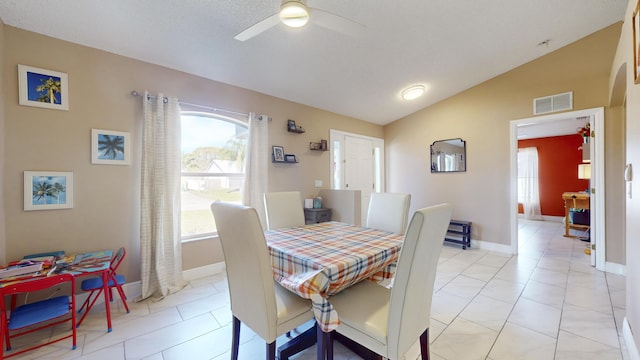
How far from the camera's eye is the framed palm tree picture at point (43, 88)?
2092mm

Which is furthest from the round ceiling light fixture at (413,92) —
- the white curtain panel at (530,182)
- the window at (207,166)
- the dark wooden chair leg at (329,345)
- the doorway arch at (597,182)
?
the white curtain panel at (530,182)

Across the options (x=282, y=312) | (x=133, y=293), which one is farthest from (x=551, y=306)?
(x=133, y=293)

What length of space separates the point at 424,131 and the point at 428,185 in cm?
103

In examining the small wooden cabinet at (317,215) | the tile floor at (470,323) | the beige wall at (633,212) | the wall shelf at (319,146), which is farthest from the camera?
the wall shelf at (319,146)

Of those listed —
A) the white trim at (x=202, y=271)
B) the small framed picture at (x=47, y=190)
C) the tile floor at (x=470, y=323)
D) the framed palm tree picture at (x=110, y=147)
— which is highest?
the framed palm tree picture at (x=110, y=147)

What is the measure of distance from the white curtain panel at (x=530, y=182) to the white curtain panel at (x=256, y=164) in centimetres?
726

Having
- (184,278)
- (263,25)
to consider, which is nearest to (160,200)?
(184,278)

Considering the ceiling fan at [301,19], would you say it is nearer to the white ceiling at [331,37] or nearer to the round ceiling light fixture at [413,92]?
the white ceiling at [331,37]

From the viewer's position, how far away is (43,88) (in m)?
2.17

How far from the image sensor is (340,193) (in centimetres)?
395

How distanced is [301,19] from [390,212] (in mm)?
1787

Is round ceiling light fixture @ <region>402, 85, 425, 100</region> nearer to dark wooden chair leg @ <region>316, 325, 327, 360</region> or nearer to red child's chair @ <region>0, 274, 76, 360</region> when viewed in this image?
dark wooden chair leg @ <region>316, 325, 327, 360</region>

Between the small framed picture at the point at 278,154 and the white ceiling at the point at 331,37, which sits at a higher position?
the white ceiling at the point at 331,37

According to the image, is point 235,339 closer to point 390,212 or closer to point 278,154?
point 390,212
